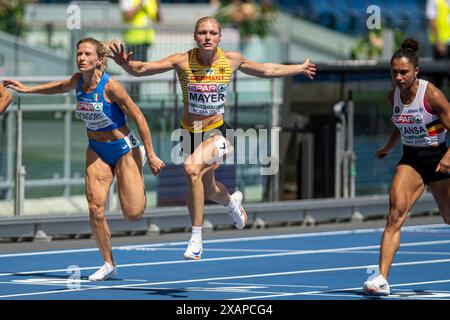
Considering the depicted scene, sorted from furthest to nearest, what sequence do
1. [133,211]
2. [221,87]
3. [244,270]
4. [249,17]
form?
[249,17], [244,270], [221,87], [133,211]

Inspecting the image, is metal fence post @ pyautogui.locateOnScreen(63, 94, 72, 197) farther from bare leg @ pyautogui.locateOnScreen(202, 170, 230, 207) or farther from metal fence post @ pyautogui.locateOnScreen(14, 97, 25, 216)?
bare leg @ pyautogui.locateOnScreen(202, 170, 230, 207)

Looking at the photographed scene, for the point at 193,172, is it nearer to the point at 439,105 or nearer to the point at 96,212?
the point at 96,212

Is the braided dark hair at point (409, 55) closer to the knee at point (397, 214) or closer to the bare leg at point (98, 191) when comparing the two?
the knee at point (397, 214)

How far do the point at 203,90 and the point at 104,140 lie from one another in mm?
1161

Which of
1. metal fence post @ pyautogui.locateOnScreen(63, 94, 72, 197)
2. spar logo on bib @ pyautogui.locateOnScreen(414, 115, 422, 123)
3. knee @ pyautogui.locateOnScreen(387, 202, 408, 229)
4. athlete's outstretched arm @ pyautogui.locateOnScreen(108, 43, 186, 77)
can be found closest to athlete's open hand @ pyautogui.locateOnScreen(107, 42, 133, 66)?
athlete's outstretched arm @ pyautogui.locateOnScreen(108, 43, 186, 77)

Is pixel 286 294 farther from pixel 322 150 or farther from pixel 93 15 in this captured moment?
pixel 93 15

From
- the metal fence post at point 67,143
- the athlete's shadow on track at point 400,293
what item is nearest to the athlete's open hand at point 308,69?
the athlete's shadow on track at point 400,293

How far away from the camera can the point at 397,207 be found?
1432 cm

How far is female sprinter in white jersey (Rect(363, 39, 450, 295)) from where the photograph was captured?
14.3 metres

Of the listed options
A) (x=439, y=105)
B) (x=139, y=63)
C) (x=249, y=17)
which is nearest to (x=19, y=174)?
(x=139, y=63)

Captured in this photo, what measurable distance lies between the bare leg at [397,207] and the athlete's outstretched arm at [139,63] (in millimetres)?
2695

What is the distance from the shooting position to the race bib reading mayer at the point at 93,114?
15.2 metres

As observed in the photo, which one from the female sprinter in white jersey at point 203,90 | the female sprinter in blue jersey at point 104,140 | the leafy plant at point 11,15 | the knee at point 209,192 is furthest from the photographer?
the leafy plant at point 11,15
